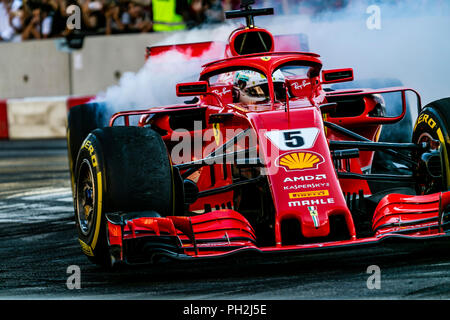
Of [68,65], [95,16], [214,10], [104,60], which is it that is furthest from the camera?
[68,65]

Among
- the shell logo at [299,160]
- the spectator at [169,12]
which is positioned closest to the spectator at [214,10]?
the spectator at [169,12]

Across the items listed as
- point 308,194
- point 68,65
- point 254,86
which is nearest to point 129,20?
point 68,65

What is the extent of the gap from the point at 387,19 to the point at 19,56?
9678 mm

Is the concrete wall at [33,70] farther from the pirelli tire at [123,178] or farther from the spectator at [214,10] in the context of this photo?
the pirelli tire at [123,178]

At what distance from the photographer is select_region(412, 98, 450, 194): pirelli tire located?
19.3 feet

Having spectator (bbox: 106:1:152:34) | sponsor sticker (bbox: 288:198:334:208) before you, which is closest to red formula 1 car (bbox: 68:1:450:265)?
sponsor sticker (bbox: 288:198:334:208)

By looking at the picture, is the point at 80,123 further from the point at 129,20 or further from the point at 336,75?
the point at 129,20

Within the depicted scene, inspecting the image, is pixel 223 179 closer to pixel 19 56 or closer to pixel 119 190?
pixel 119 190

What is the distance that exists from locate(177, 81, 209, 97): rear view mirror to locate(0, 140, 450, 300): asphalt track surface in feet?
4.43

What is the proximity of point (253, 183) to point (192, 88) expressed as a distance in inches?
44.7

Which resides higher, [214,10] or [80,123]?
[214,10]

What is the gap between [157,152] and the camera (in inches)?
212

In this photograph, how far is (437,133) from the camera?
19.9 feet
